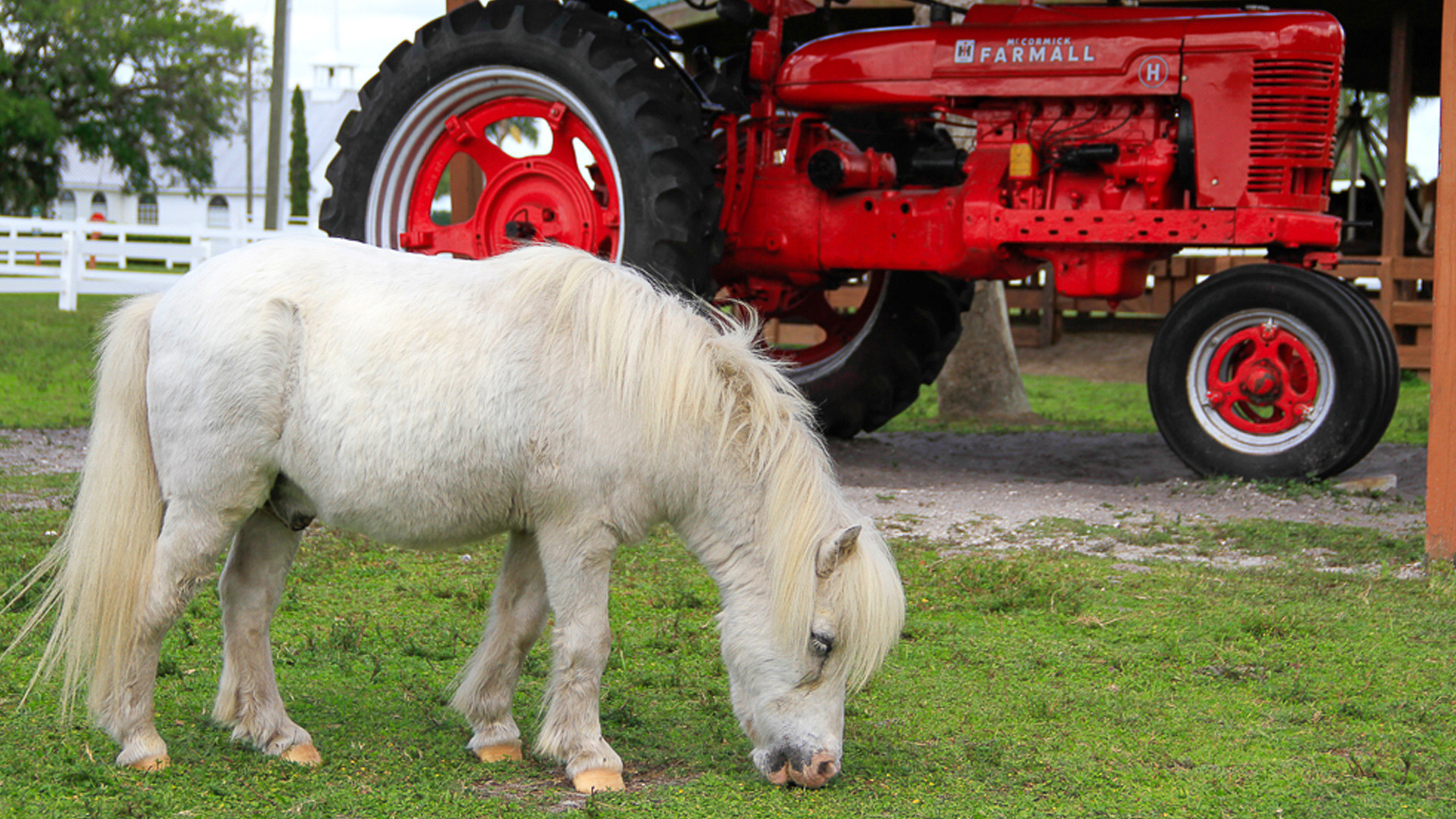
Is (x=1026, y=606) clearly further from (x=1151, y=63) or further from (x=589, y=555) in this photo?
(x=1151, y=63)

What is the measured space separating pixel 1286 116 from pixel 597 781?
4.76m

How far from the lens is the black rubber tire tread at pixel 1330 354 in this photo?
6188mm

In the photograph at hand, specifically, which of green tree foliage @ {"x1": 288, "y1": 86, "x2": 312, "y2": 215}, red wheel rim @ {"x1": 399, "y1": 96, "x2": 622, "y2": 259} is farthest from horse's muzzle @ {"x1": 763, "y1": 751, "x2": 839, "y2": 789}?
green tree foliage @ {"x1": 288, "y1": 86, "x2": 312, "y2": 215}

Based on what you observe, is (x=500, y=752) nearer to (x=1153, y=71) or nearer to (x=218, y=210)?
(x=1153, y=71)

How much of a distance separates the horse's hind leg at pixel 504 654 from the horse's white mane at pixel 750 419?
0.53 meters

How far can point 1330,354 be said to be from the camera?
20.5 ft

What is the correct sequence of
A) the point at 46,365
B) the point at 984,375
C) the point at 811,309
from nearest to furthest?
the point at 811,309
the point at 984,375
the point at 46,365

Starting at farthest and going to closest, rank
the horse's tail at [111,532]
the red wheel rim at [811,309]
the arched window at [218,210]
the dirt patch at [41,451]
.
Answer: the arched window at [218,210] < the red wheel rim at [811,309] < the dirt patch at [41,451] < the horse's tail at [111,532]

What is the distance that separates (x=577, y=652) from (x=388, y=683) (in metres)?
0.99

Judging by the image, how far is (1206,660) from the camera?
4109 mm

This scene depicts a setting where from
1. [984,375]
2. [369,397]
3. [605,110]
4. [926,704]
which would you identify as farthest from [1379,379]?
[369,397]

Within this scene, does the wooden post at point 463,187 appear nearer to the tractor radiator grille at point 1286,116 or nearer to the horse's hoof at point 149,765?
the tractor radiator grille at point 1286,116

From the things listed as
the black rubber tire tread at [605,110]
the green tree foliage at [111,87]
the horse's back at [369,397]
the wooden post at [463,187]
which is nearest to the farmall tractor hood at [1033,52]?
the black rubber tire tread at [605,110]

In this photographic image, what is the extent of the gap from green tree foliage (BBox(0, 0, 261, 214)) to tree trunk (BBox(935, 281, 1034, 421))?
1098 inches
